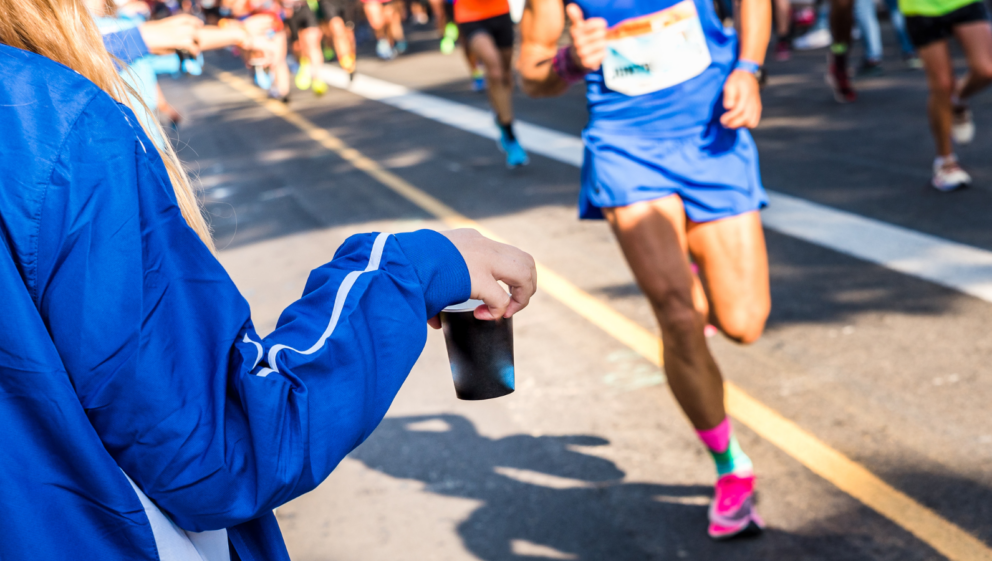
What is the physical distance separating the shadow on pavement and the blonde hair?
214 cm

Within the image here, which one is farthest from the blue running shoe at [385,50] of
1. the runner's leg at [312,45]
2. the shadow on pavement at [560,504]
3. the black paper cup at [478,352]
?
the black paper cup at [478,352]

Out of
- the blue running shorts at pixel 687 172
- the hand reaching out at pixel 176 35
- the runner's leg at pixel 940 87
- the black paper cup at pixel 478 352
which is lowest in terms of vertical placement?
the runner's leg at pixel 940 87

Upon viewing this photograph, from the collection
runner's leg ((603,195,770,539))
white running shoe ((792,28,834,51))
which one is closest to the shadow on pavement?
runner's leg ((603,195,770,539))

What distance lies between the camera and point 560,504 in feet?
10.1

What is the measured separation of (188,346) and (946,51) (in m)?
5.50

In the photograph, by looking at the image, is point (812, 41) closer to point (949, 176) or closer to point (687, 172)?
point (949, 176)

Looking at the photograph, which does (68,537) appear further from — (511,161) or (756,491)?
(511,161)

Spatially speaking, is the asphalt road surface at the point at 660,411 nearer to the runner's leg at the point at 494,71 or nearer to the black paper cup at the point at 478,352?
the runner's leg at the point at 494,71

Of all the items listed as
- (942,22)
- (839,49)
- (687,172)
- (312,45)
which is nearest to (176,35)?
(687,172)

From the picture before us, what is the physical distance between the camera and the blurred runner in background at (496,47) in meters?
8.01

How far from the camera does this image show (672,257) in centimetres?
283

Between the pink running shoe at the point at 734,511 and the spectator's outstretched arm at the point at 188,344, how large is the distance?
1.98 metres

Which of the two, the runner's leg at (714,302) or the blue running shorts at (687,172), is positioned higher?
the blue running shorts at (687,172)

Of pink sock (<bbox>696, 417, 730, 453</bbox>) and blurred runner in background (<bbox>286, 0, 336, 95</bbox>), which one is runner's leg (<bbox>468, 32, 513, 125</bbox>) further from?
blurred runner in background (<bbox>286, 0, 336, 95</bbox>)
